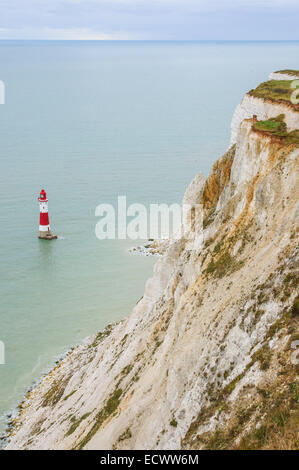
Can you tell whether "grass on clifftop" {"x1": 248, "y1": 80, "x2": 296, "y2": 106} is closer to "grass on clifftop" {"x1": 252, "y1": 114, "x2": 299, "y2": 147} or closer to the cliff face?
the cliff face

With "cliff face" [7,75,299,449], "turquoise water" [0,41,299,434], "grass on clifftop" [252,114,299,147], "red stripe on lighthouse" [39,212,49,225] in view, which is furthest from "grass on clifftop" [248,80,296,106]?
"red stripe on lighthouse" [39,212,49,225]

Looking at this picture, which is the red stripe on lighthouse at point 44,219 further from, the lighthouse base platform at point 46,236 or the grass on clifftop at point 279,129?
the grass on clifftop at point 279,129

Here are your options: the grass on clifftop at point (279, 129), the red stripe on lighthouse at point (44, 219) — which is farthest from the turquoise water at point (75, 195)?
the grass on clifftop at point (279, 129)

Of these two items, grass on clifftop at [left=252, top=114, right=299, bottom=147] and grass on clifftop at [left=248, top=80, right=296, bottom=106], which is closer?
grass on clifftop at [left=252, top=114, right=299, bottom=147]

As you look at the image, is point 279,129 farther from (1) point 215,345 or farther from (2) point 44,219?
(2) point 44,219
